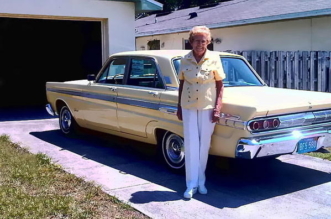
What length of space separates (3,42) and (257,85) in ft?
54.2

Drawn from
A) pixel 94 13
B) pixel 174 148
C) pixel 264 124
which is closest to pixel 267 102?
pixel 264 124

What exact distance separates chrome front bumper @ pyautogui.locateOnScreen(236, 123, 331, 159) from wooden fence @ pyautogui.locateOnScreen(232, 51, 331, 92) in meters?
5.95

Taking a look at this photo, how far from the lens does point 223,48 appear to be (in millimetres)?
17344

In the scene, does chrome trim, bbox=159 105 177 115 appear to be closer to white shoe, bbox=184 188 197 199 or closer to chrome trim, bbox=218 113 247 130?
chrome trim, bbox=218 113 247 130

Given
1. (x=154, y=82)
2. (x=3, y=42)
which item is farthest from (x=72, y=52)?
(x=154, y=82)

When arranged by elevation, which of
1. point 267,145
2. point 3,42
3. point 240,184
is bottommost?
point 240,184

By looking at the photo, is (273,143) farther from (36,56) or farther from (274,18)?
(36,56)

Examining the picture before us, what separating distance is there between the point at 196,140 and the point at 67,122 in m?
4.40

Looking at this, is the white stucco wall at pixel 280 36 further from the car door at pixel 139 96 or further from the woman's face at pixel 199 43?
the woman's face at pixel 199 43

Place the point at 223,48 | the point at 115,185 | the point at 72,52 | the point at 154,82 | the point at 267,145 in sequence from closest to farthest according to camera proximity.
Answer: the point at 267,145 < the point at 115,185 < the point at 154,82 < the point at 223,48 < the point at 72,52

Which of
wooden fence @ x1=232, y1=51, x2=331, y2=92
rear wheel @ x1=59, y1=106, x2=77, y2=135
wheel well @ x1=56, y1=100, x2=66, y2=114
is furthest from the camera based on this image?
wooden fence @ x1=232, y1=51, x2=331, y2=92

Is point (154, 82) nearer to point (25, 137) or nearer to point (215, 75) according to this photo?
point (215, 75)

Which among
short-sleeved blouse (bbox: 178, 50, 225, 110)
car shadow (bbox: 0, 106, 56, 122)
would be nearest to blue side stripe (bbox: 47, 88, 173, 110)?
short-sleeved blouse (bbox: 178, 50, 225, 110)

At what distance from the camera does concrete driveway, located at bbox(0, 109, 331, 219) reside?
519 cm
